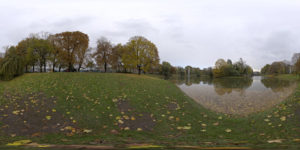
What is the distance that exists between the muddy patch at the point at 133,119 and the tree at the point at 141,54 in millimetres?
25928

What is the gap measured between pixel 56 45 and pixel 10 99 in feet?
94.5

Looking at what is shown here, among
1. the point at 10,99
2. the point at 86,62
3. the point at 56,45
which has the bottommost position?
the point at 10,99

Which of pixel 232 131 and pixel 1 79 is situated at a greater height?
pixel 1 79

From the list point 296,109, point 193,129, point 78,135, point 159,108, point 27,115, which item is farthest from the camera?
point 159,108

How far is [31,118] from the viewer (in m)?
7.04

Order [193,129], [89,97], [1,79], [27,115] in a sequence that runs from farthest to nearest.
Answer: [1,79] → [89,97] → [27,115] → [193,129]

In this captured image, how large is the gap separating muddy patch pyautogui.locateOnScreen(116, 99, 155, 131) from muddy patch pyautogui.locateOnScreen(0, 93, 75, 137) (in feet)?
7.23

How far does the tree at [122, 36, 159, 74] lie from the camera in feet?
114

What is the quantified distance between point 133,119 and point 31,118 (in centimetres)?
493

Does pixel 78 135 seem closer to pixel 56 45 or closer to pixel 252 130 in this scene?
pixel 252 130

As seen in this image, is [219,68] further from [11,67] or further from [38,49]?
[11,67]

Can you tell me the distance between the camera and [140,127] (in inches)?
260

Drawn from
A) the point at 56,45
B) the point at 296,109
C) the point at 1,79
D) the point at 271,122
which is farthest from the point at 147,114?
the point at 56,45

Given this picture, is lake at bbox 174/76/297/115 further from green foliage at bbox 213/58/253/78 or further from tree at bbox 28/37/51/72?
green foliage at bbox 213/58/253/78
